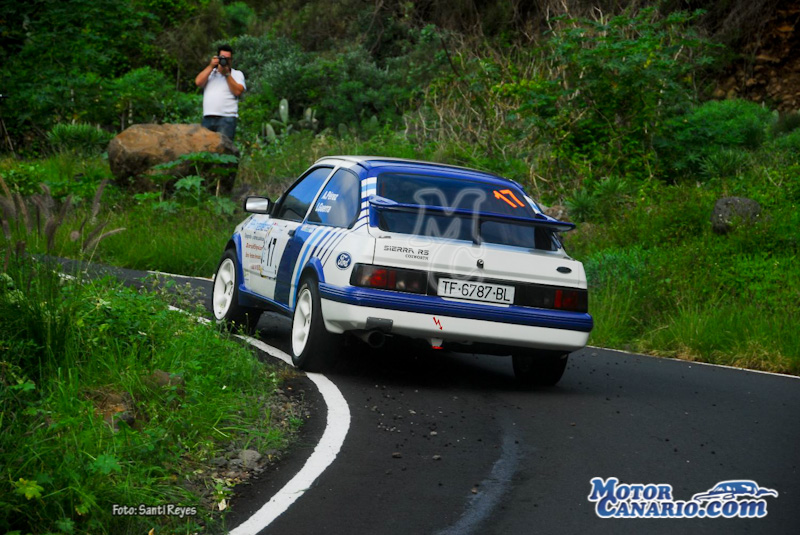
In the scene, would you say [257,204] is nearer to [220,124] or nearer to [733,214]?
[733,214]

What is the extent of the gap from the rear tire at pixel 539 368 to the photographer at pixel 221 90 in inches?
391

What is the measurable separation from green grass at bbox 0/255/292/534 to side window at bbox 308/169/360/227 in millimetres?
1314

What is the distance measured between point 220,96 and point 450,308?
11.7 meters

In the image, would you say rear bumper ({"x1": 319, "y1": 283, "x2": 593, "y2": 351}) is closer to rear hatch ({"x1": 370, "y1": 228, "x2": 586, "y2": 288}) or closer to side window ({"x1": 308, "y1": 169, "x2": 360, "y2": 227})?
rear hatch ({"x1": 370, "y1": 228, "x2": 586, "y2": 288})

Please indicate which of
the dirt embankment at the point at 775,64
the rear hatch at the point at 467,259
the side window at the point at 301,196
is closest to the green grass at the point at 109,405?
the rear hatch at the point at 467,259

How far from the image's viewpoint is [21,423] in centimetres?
573

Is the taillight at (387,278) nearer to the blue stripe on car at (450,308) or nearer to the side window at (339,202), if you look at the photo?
the blue stripe on car at (450,308)

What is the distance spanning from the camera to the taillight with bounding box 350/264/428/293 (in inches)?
333

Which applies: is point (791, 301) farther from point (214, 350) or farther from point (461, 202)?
point (214, 350)

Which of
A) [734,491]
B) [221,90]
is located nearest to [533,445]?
[734,491]

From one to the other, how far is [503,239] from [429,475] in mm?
3144

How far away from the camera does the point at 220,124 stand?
64.6 feet

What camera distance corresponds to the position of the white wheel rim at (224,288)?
1116 cm

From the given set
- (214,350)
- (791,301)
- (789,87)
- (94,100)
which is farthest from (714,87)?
(214,350)
